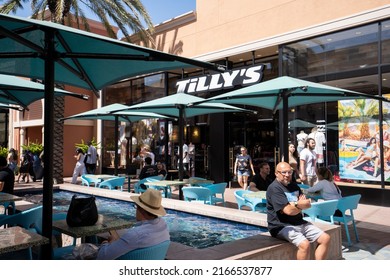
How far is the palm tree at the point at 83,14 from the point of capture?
14102 millimetres

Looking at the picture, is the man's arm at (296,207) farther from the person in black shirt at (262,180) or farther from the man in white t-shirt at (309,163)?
the man in white t-shirt at (309,163)

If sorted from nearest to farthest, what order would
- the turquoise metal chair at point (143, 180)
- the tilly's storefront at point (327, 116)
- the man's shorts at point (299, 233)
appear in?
1. the man's shorts at point (299, 233)
2. the turquoise metal chair at point (143, 180)
3. the tilly's storefront at point (327, 116)

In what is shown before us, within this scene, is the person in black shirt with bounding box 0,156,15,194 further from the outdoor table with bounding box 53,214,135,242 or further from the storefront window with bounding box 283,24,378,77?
the storefront window with bounding box 283,24,378,77

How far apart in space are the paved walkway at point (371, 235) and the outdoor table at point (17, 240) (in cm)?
406

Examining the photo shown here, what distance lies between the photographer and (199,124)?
15.5m

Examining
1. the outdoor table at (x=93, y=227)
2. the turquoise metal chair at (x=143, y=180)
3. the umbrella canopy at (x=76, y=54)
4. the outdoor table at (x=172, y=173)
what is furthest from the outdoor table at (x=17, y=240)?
the outdoor table at (x=172, y=173)

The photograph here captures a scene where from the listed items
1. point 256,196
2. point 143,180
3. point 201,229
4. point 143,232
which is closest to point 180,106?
point 143,180

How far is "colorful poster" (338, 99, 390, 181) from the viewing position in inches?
398

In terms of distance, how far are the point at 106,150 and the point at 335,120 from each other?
1280 cm

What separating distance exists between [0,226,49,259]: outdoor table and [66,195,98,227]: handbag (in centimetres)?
41

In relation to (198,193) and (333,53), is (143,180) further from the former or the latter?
(333,53)

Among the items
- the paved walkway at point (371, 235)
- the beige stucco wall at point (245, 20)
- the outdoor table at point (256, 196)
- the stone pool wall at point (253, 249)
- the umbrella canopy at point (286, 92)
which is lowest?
the paved walkway at point (371, 235)
